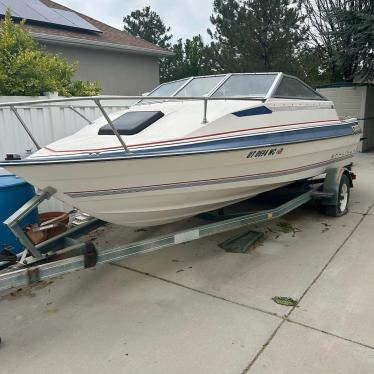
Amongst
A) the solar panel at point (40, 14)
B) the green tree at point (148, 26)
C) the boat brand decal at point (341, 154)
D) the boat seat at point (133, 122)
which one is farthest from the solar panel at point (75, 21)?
the green tree at point (148, 26)

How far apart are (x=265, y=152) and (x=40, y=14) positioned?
415 inches

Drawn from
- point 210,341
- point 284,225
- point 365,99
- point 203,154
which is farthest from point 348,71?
point 210,341

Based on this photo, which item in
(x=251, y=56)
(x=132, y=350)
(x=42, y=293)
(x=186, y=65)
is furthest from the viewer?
(x=186, y=65)

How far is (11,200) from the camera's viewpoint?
352 centimetres

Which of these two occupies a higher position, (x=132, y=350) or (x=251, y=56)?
(x=251, y=56)

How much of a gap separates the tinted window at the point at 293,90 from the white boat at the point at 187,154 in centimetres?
2

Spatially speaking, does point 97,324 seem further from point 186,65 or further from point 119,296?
point 186,65

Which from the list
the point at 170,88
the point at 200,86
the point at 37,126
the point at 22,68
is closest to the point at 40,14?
the point at 22,68

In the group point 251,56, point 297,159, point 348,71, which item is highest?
point 251,56

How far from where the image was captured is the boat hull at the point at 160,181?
108 inches

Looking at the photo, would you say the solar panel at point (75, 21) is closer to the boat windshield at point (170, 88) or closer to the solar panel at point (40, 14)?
the solar panel at point (40, 14)

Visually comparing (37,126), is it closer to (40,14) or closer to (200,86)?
(200,86)

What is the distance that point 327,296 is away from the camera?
299 cm

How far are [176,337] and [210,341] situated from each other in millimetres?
237
